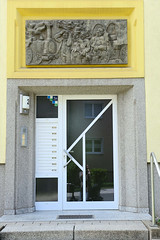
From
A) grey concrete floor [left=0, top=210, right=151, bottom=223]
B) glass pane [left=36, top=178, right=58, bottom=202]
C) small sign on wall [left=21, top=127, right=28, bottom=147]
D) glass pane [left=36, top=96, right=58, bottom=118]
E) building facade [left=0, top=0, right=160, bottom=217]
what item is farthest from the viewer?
glass pane [left=36, top=96, right=58, bottom=118]

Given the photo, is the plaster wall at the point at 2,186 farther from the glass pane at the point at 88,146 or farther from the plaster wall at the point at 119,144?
the glass pane at the point at 88,146

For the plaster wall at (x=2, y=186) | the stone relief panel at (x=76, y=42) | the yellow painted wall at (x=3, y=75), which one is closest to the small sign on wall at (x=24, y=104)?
the yellow painted wall at (x=3, y=75)

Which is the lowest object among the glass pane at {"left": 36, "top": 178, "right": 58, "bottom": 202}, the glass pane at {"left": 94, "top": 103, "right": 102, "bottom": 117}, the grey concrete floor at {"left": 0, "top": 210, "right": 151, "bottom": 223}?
the grey concrete floor at {"left": 0, "top": 210, "right": 151, "bottom": 223}

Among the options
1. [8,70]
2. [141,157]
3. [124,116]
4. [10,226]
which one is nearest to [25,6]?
[8,70]

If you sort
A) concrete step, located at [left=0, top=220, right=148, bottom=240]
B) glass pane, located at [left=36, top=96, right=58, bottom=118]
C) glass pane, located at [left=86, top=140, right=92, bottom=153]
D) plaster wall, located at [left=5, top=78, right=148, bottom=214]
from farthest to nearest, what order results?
glass pane, located at [left=36, top=96, right=58, bottom=118], glass pane, located at [left=86, top=140, right=92, bottom=153], plaster wall, located at [left=5, top=78, right=148, bottom=214], concrete step, located at [left=0, top=220, right=148, bottom=240]

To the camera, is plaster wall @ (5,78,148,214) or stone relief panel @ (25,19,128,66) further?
stone relief panel @ (25,19,128,66)

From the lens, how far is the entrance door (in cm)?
753

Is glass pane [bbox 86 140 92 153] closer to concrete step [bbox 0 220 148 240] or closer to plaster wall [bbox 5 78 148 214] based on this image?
plaster wall [bbox 5 78 148 214]

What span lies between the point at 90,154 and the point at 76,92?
4.63 feet

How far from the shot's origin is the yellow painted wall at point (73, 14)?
7.21m

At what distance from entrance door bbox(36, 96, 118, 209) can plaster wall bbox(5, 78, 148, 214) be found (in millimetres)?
219

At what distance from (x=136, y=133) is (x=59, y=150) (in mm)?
1752

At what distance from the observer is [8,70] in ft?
23.7

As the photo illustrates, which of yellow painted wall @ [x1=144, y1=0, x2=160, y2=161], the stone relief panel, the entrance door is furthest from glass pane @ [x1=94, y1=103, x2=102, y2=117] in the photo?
yellow painted wall @ [x1=144, y1=0, x2=160, y2=161]
